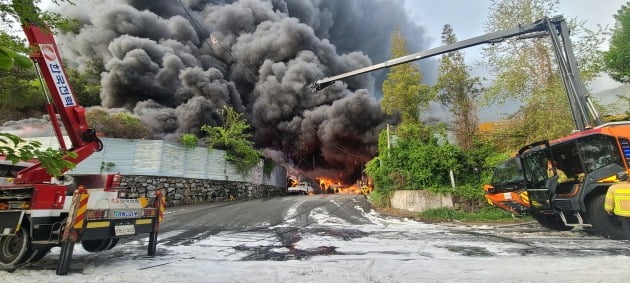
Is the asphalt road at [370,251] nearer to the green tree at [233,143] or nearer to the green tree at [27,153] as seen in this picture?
the green tree at [27,153]

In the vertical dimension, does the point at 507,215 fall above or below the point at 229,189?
below

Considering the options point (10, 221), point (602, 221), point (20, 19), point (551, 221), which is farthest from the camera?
point (551, 221)

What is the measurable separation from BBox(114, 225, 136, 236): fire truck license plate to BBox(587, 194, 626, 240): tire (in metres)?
9.61

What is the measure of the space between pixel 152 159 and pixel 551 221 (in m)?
17.1

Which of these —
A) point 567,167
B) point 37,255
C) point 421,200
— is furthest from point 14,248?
point 421,200

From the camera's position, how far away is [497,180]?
10.9m

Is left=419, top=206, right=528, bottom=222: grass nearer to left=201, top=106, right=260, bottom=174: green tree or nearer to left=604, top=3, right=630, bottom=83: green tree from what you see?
left=604, top=3, right=630, bottom=83: green tree

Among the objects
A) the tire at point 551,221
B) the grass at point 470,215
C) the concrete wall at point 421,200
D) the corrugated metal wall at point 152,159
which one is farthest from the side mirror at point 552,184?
the corrugated metal wall at point 152,159

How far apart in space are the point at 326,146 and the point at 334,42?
25888mm

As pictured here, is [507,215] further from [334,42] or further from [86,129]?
[334,42]

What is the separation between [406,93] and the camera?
21.5 m

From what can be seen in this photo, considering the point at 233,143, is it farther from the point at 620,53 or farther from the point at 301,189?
the point at 620,53

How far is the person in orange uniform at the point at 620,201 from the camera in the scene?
6.65 m

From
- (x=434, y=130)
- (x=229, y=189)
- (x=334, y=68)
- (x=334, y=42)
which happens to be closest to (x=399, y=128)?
(x=434, y=130)
